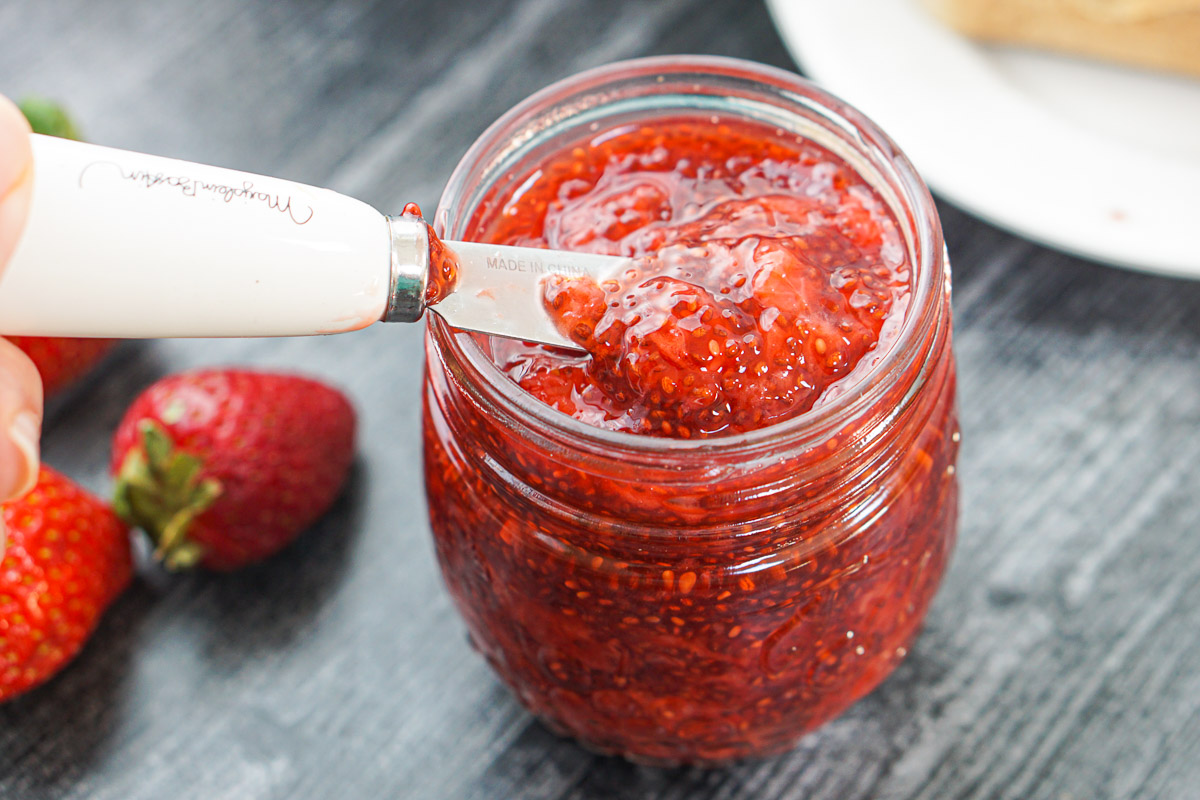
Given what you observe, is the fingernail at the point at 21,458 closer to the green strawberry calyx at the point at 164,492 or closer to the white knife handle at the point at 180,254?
the white knife handle at the point at 180,254

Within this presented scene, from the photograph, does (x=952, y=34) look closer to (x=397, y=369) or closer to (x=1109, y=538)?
(x=1109, y=538)

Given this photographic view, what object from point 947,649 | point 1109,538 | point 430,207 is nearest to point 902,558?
point 947,649

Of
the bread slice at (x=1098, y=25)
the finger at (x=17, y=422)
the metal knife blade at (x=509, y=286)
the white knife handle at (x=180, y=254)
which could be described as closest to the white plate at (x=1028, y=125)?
the bread slice at (x=1098, y=25)

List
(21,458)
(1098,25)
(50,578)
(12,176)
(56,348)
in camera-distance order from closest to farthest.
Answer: (12,176) < (21,458) < (50,578) < (56,348) < (1098,25)

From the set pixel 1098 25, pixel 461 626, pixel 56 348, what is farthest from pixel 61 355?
pixel 1098 25

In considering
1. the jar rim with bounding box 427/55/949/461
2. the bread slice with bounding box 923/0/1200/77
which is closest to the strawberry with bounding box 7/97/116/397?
the jar rim with bounding box 427/55/949/461

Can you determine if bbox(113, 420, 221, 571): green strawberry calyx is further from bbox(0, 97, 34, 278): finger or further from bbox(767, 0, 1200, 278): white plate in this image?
bbox(767, 0, 1200, 278): white plate

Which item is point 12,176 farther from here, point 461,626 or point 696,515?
point 461,626
